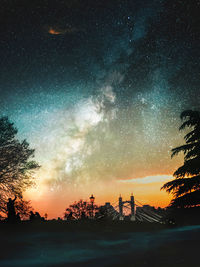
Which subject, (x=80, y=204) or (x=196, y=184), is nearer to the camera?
(x=196, y=184)

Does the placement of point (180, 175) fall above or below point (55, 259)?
above

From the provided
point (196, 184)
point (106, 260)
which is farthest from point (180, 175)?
point (106, 260)

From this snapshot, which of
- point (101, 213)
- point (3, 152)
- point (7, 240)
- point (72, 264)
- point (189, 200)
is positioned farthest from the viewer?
point (3, 152)

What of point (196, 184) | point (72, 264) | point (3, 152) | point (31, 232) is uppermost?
point (3, 152)

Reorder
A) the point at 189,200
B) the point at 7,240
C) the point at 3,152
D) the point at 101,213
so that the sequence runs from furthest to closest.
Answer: the point at 3,152 → the point at 101,213 → the point at 189,200 → the point at 7,240

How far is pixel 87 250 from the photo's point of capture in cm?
809

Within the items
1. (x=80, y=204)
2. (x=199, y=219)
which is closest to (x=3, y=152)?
(x=199, y=219)

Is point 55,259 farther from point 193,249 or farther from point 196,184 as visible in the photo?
point 196,184

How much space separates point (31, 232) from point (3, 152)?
1280 centimetres

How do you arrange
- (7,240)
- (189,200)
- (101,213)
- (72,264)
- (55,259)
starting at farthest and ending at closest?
1. (101,213)
2. (189,200)
3. (7,240)
4. (55,259)
5. (72,264)

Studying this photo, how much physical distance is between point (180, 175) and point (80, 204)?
51.2 metres

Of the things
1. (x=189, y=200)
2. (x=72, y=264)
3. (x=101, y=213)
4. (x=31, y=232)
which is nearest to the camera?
(x=72, y=264)

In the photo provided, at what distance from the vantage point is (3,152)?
22.7 m

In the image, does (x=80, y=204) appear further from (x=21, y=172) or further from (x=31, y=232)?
(x=31, y=232)
